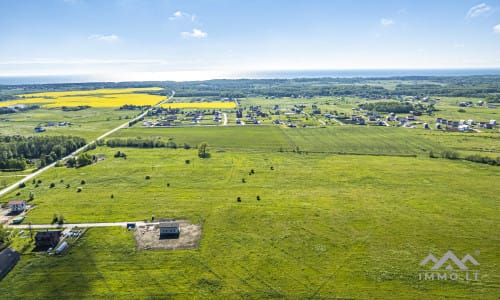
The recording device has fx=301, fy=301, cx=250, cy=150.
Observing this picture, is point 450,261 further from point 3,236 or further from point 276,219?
point 3,236

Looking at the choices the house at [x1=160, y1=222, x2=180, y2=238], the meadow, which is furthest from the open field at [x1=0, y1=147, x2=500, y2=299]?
the house at [x1=160, y1=222, x2=180, y2=238]

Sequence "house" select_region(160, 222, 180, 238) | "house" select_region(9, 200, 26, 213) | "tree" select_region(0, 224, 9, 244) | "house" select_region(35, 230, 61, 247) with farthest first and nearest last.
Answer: "house" select_region(9, 200, 26, 213) < "house" select_region(160, 222, 180, 238) < "tree" select_region(0, 224, 9, 244) < "house" select_region(35, 230, 61, 247)

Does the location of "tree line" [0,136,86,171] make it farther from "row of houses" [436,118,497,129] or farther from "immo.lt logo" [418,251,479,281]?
"row of houses" [436,118,497,129]

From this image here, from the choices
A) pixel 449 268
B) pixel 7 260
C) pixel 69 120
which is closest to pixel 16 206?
pixel 7 260

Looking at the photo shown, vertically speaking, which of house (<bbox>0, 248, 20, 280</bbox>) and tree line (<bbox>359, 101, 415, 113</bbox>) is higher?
tree line (<bbox>359, 101, 415, 113</bbox>)

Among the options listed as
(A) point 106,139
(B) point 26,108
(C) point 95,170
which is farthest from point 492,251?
(B) point 26,108
